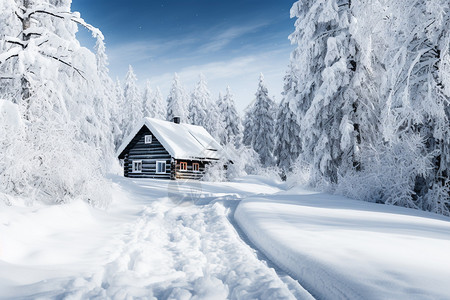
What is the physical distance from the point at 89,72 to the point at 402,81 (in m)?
10.9

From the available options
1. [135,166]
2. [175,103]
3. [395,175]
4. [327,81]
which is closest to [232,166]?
[135,166]

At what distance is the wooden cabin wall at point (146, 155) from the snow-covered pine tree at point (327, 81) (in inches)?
574

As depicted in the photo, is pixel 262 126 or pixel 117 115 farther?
pixel 117 115

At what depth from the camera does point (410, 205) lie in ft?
34.5

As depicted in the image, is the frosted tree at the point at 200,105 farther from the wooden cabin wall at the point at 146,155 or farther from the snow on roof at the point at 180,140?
the wooden cabin wall at the point at 146,155

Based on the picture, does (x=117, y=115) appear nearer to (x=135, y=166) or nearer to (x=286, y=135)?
(x=135, y=166)

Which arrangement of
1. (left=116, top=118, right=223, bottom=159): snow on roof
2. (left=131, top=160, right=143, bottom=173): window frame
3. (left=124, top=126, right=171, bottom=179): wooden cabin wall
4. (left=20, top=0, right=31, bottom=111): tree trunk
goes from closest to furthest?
(left=20, top=0, right=31, bottom=111): tree trunk < (left=116, top=118, right=223, bottom=159): snow on roof < (left=124, top=126, right=171, bottom=179): wooden cabin wall < (left=131, top=160, right=143, bottom=173): window frame

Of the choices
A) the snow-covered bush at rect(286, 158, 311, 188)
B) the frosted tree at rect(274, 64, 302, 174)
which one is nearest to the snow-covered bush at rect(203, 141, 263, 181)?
the frosted tree at rect(274, 64, 302, 174)

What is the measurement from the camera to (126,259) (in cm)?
541

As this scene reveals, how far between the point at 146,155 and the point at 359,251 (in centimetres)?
2653

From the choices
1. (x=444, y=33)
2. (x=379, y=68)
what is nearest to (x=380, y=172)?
(x=444, y=33)

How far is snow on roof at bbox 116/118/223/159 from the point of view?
27.2 m

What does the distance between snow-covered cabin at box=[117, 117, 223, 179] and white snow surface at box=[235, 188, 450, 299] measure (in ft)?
64.7

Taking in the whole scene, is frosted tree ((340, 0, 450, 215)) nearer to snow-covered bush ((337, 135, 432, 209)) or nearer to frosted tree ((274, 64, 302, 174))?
snow-covered bush ((337, 135, 432, 209))
